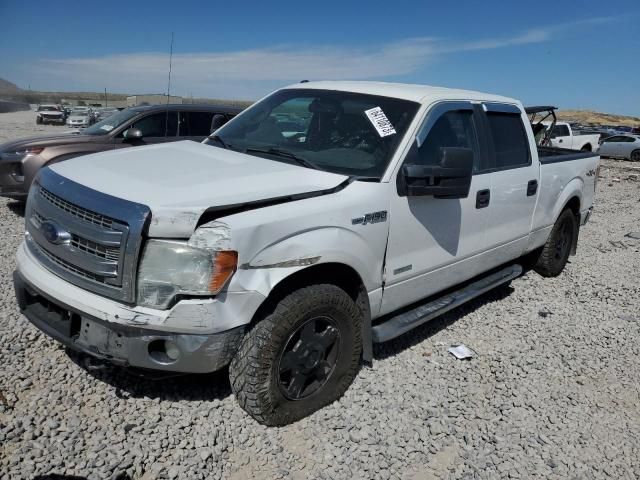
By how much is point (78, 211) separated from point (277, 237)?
1.02 meters

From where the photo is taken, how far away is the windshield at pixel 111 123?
7.79 metres

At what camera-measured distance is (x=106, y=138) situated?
298 inches

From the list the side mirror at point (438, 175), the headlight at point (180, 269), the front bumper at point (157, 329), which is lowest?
the front bumper at point (157, 329)

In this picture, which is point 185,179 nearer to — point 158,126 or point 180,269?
point 180,269

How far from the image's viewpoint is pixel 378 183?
3.13m

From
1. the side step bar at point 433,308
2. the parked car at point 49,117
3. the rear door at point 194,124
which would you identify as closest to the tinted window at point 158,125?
the rear door at point 194,124

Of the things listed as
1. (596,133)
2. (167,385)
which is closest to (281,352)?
(167,385)

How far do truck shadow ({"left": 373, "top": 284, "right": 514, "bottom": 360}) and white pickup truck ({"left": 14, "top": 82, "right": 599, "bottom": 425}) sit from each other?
300 millimetres

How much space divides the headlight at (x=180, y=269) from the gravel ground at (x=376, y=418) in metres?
0.73

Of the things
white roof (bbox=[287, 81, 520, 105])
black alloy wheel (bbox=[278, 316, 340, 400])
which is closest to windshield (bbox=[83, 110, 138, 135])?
white roof (bbox=[287, 81, 520, 105])

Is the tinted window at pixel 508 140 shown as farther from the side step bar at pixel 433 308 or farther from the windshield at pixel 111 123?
the windshield at pixel 111 123

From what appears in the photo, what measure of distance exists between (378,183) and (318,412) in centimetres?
143

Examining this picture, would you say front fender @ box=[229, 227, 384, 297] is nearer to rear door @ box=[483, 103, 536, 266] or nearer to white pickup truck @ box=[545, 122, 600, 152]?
rear door @ box=[483, 103, 536, 266]

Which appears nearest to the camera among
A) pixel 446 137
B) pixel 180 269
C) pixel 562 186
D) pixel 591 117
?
pixel 180 269
